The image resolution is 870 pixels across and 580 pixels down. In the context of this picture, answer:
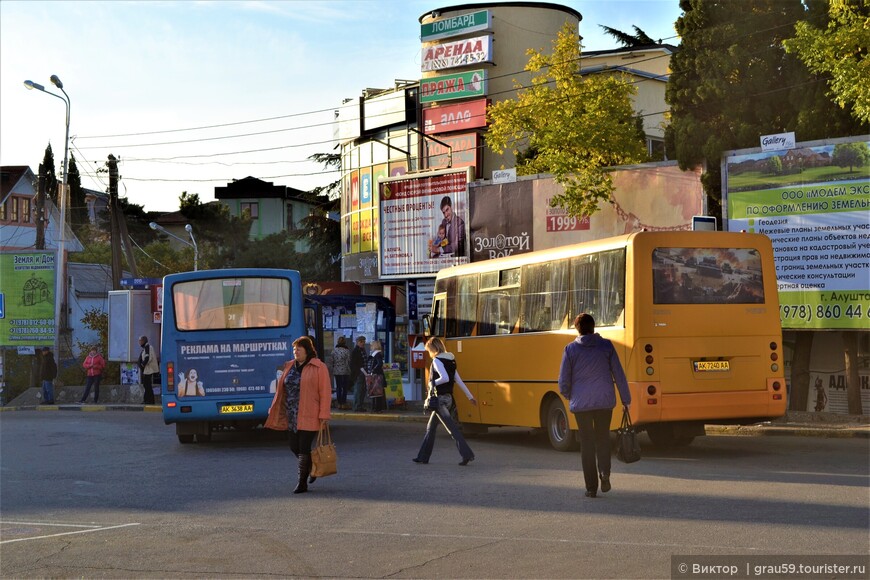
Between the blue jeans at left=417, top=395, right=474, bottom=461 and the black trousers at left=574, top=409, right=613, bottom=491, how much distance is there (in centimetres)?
415

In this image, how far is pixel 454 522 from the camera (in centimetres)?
1085

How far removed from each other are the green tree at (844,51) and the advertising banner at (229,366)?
10947mm

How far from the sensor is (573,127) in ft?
104

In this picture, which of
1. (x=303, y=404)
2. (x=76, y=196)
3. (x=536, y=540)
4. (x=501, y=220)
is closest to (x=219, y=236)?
(x=76, y=196)

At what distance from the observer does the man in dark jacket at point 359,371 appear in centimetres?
3161

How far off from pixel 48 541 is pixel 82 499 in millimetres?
3322

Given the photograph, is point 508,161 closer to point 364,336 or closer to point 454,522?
point 364,336

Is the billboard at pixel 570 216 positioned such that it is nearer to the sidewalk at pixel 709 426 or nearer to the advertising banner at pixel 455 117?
the sidewalk at pixel 709 426

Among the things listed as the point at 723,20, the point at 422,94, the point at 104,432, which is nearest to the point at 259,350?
the point at 104,432

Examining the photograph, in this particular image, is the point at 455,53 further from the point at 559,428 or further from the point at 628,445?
the point at 628,445

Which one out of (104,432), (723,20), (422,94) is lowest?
(104,432)

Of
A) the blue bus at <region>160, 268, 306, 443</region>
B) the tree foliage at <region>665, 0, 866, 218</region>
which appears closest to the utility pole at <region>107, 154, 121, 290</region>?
the blue bus at <region>160, 268, 306, 443</region>

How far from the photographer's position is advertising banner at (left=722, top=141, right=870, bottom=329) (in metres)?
23.7

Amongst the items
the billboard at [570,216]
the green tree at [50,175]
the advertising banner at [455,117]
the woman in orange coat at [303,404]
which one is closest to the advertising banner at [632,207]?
the billboard at [570,216]
